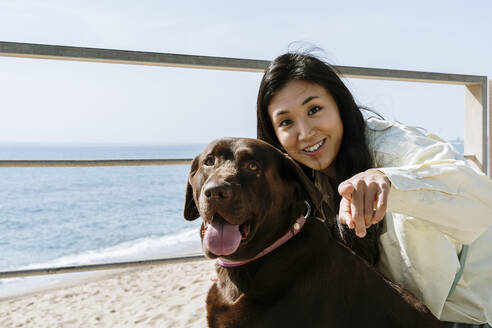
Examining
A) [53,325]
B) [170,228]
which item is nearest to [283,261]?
[53,325]

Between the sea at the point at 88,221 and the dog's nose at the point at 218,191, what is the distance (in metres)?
5.93

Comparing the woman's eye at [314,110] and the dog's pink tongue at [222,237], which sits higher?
the woman's eye at [314,110]

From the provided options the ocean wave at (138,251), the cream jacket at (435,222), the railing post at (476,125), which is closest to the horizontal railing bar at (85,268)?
the cream jacket at (435,222)

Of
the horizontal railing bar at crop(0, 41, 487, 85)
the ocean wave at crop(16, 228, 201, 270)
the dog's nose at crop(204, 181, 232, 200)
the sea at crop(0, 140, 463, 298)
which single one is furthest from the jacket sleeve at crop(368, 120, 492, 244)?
the ocean wave at crop(16, 228, 201, 270)

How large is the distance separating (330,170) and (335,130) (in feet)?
0.85

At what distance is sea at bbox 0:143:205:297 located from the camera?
14078 mm

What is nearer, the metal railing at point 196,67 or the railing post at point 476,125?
the metal railing at point 196,67

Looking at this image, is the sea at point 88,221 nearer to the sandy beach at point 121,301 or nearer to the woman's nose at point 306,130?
the sandy beach at point 121,301

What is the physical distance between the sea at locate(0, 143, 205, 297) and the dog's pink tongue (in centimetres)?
585

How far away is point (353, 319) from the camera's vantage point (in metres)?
1.61

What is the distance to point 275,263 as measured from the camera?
1646mm

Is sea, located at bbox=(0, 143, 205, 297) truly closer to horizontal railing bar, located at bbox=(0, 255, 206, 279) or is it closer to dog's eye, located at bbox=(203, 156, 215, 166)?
Result: horizontal railing bar, located at bbox=(0, 255, 206, 279)

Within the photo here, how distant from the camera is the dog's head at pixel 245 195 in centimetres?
160

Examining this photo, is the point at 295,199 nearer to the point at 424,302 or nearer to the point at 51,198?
the point at 424,302
